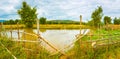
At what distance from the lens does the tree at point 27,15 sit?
4073cm

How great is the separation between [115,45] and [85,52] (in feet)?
7.88

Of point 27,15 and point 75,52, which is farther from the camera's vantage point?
point 27,15

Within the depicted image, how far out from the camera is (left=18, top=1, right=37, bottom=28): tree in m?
40.7

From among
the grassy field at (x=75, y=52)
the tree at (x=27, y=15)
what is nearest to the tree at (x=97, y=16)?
the tree at (x=27, y=15)

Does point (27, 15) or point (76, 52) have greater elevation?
point (27, 15)

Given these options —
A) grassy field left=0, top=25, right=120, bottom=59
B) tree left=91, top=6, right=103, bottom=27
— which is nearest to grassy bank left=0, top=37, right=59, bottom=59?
grassy field left=0, top=25, right=120, bottom=59

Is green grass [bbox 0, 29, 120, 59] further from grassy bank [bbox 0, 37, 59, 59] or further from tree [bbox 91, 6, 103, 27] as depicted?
tree [bbox 91, 6, 103, 27]

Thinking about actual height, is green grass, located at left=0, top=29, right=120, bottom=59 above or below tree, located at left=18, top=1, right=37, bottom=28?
below

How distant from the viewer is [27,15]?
134ft

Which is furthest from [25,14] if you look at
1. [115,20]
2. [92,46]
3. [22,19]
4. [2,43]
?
[92,46]

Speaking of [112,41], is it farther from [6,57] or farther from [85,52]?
[6,57]

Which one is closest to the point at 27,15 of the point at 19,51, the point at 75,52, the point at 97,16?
the point at 97,16

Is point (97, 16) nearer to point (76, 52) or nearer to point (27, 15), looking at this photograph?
point (27, 15)

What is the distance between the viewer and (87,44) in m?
12.0
